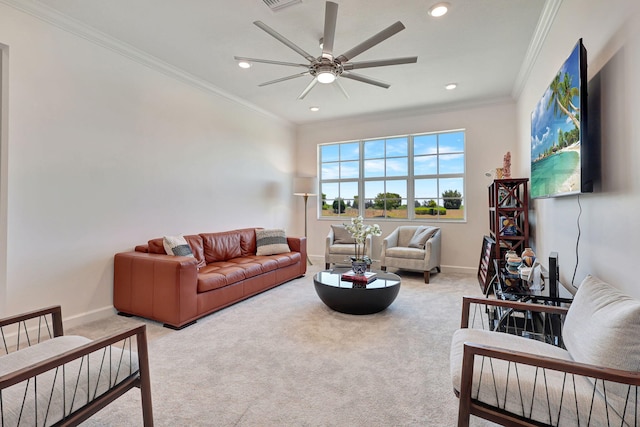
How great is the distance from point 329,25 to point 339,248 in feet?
11.8

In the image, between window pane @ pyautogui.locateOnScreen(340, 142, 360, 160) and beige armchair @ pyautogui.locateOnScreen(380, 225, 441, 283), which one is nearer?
beige armchair @ pyautogui.locateOnScreen(380, 225, 441, 283)

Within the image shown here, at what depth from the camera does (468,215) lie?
17.2 ft

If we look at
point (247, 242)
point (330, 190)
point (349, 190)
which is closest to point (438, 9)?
point (247, 242)

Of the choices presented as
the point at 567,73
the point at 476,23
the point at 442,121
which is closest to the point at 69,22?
the point at 476,23

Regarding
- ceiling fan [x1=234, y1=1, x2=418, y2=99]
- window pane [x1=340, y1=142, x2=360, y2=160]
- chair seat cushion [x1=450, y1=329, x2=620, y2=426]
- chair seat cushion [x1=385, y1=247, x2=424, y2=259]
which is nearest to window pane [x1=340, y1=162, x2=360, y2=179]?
window pane [x1=340, y1=142, x2=360, y2=160]

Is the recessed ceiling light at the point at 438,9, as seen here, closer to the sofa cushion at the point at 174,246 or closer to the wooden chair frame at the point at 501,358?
the wooden chair frame at the point at 501,358

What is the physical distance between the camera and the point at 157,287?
2963 mm

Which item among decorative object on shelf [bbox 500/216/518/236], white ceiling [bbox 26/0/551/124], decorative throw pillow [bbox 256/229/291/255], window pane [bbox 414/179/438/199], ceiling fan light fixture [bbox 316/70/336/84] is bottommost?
decorative throw pillow [bbox 256/229/291/255]

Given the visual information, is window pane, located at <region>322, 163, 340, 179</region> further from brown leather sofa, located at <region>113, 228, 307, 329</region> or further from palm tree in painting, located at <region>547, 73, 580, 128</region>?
palm tree in painting, located at <region>547, 73, 580, 128</region>

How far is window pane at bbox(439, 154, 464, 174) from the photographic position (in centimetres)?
540

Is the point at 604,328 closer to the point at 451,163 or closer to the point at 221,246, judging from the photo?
the point at 221,246

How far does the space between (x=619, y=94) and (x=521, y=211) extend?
2.41 m

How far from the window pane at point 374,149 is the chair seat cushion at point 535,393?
499 cm

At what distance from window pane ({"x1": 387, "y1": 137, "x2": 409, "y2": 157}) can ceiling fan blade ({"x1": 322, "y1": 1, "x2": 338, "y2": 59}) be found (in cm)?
345
